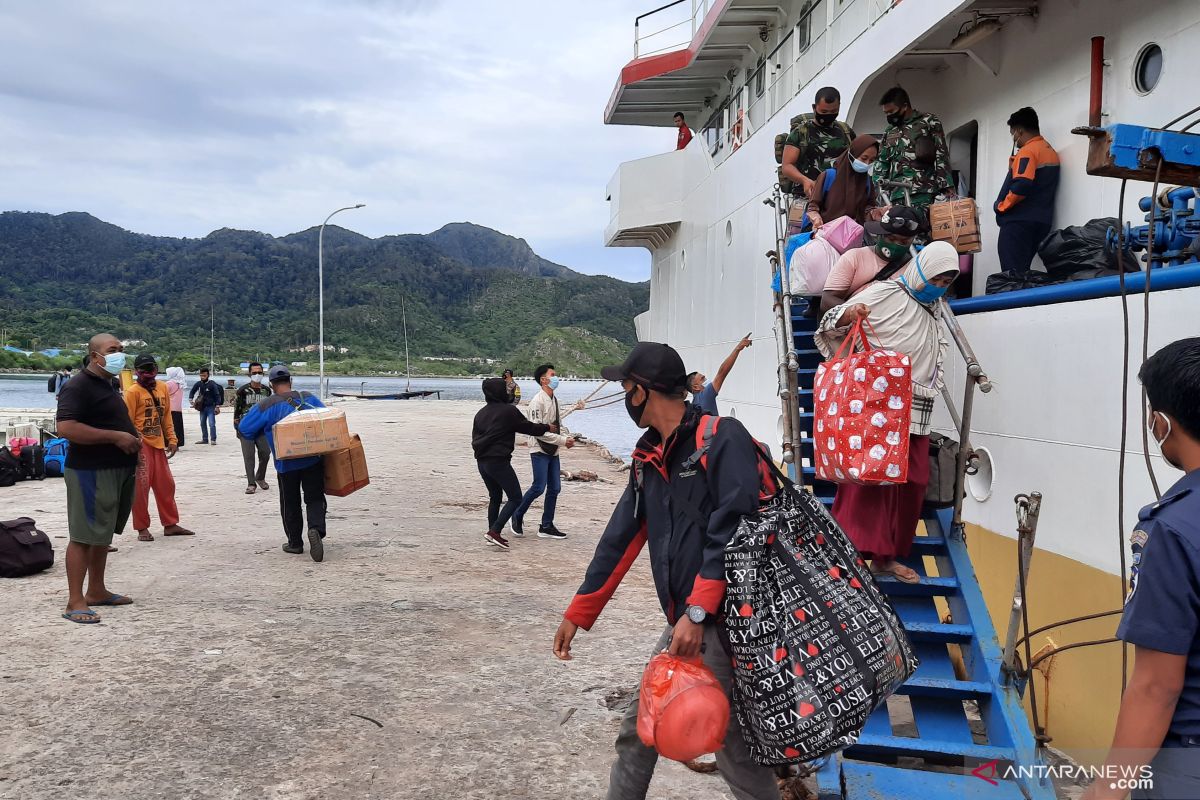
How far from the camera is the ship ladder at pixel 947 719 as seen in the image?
3.40 metres

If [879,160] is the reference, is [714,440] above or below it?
below

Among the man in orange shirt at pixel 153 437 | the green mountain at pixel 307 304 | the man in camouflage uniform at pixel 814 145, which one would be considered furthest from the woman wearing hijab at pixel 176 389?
the green mountain at pixel 307 304

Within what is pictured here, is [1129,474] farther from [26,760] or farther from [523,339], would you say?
[523,339]

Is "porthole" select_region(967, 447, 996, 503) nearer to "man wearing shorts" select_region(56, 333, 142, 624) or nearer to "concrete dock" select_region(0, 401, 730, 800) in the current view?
"concrete dock" select_region(0, 401, 730, 800)

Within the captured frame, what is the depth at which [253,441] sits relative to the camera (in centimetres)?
1095

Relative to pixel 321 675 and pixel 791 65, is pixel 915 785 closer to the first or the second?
pixel 321 675

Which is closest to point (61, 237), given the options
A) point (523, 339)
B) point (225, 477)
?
point (523, 339)

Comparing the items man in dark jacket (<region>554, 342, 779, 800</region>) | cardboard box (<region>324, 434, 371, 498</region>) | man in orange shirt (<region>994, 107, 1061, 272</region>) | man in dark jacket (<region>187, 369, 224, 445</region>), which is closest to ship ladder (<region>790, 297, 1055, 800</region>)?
man in dark jacket (<region>554, 342, 779, 800</region>)

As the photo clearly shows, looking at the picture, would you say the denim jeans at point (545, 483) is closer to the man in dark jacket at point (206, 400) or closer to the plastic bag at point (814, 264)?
the plastic bag at point (814, 264)

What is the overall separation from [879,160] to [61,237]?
222078 millimetres

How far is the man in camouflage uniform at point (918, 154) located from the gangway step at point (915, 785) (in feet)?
14.9

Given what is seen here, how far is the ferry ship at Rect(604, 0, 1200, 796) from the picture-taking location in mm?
4148

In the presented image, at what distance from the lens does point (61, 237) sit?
18988cm

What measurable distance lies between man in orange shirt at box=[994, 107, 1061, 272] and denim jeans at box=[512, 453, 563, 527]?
477 cm
